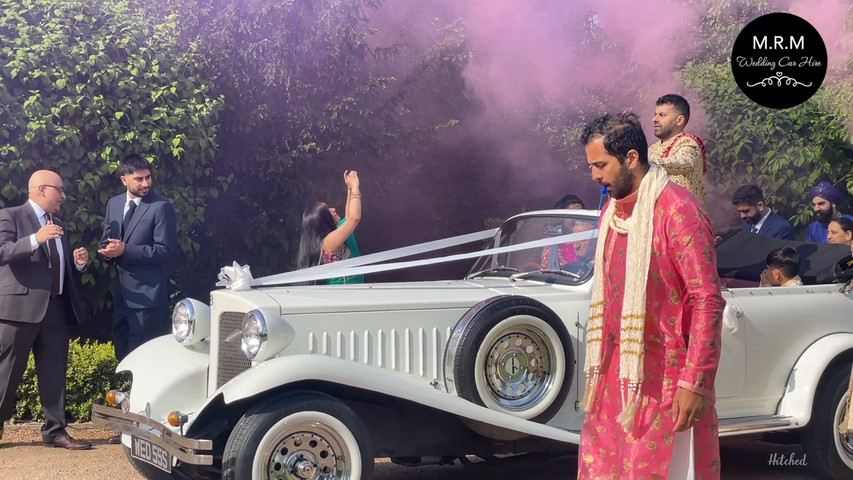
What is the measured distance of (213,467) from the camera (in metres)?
4.71

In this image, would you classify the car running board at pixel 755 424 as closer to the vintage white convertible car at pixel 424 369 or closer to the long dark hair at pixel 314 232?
the vintage white convertible car at pixel 424 369

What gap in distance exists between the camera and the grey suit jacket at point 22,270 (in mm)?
6262

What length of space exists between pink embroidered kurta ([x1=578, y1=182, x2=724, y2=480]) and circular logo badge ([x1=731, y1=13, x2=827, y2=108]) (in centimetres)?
680

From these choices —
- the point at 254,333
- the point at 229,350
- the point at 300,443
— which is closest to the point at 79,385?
the point at 229,350

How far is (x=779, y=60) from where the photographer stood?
9.69m

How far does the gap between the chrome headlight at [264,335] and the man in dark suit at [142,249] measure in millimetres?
2268

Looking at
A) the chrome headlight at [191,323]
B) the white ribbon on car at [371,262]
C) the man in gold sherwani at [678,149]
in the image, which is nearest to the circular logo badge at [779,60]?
the man in gold sherwani at [678,149]

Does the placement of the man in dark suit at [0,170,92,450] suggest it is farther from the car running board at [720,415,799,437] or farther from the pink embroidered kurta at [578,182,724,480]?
the pink embroidered kurta at [578,182,724,480]

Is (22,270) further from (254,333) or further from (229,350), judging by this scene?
(254,333)

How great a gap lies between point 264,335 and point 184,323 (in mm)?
1102

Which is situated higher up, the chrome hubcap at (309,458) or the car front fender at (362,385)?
the car front fender at (362,385)

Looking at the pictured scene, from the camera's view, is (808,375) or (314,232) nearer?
(808,375)

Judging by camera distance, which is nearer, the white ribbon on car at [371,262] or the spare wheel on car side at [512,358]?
the spare wheel on car side at [512,358]

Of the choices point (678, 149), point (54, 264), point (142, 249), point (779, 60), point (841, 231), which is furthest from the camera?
point (779, 60)
